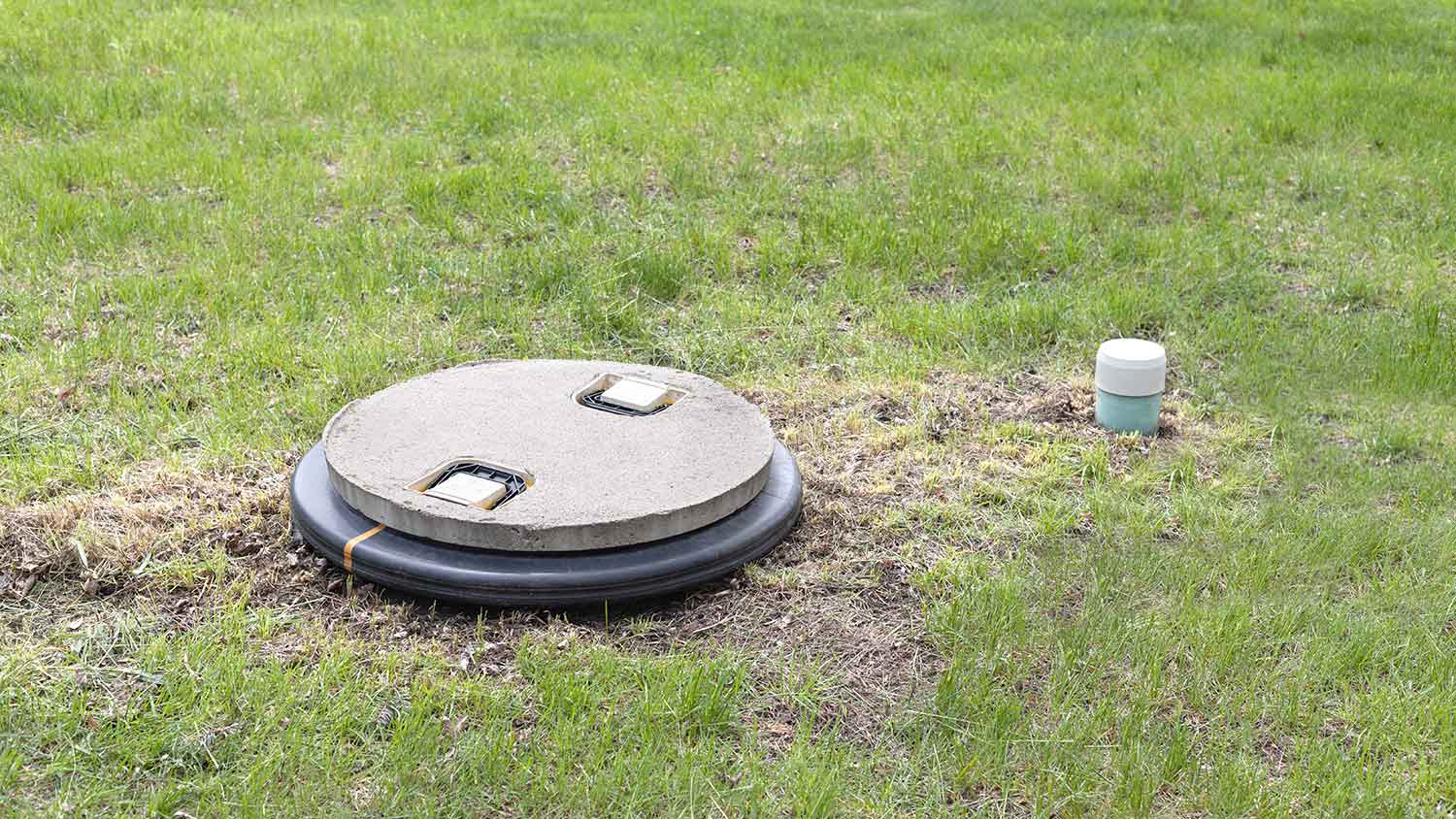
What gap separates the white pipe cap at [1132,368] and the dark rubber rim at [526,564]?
1.40 meters

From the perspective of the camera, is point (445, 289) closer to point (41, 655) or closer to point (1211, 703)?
point (41, 655)

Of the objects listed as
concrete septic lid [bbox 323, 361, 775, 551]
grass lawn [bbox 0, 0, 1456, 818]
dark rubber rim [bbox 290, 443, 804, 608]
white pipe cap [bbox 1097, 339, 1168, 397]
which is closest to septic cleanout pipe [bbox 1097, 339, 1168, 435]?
white pipe cap [bbox 1097, 339, 1168, 397]

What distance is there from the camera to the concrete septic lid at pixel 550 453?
322 cm

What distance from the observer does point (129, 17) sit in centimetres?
868

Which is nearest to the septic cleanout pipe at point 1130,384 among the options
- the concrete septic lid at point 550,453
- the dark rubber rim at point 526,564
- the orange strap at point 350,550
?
the concrete septic lid at point 550,453

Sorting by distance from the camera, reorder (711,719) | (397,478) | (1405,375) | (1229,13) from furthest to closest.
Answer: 1. (1229,13)
2. (1405,375)
3. (397,478)
4. (711,719)

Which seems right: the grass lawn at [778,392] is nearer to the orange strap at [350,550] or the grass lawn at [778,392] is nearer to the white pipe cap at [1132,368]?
the orange strap at [350,550]

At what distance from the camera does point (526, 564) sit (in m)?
3.20

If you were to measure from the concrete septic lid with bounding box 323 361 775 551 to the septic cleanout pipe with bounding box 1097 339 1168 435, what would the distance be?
1.16 meters

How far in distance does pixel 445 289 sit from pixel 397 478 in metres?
2.06

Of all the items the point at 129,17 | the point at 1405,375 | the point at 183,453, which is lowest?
the point at 1405,375

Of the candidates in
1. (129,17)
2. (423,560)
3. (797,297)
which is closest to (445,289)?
(797,297)

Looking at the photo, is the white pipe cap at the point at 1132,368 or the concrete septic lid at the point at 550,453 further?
the white pipe cap at the point at 1132,368

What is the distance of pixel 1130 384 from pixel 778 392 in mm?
1145
